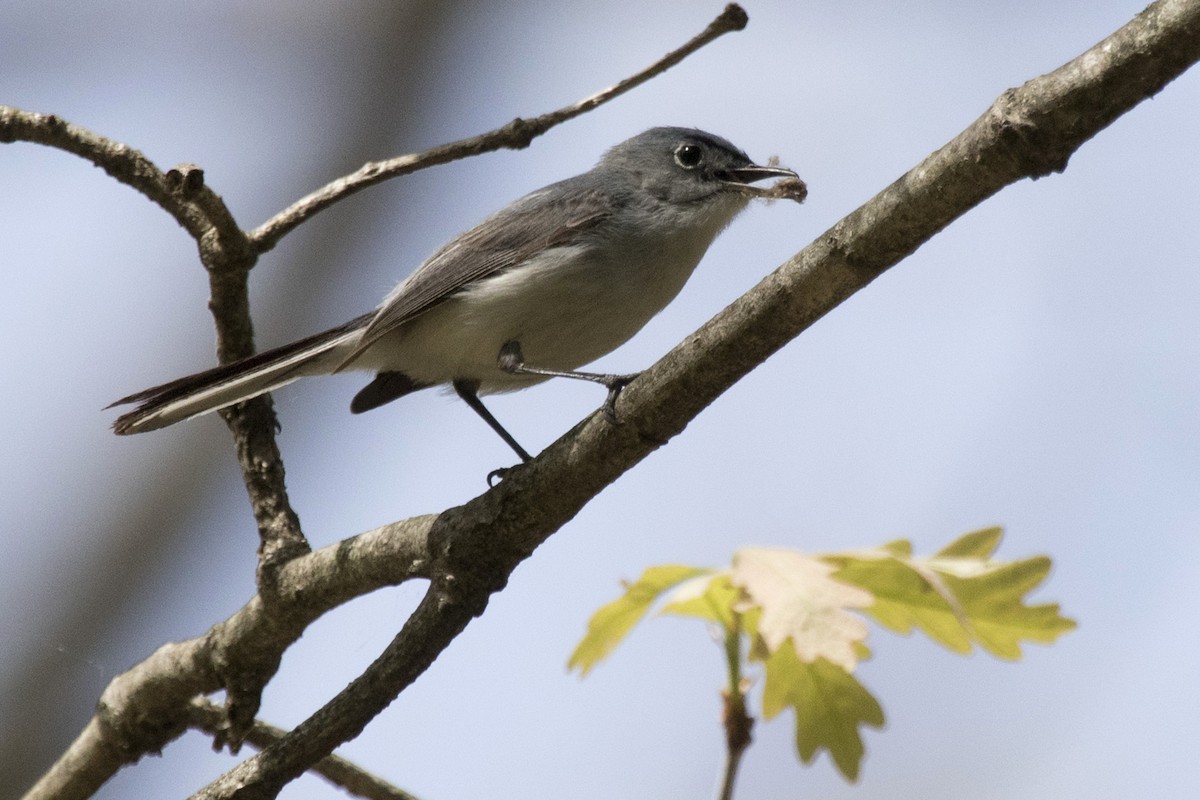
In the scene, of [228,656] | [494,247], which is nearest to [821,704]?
[228,656]

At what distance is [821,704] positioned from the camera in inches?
50.0

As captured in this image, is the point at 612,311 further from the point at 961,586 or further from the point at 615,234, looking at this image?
the point at 961,586

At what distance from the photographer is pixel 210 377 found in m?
3.00

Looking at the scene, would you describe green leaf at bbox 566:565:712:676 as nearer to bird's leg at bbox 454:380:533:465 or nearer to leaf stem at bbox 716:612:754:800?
leaf stem at bbox 716:612:754:800

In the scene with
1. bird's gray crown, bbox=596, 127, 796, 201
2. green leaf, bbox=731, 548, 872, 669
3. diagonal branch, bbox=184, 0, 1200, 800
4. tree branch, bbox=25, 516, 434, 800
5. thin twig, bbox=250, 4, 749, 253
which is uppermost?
bird's gray crown, bbox=596, 127, 796, 201

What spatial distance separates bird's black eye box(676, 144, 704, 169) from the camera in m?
3.94

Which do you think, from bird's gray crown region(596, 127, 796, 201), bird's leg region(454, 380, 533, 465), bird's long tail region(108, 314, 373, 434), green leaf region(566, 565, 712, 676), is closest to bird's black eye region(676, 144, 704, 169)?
bird's gray crown region(596, 127, 796, 201)

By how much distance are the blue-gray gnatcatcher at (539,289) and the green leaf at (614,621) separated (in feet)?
5.75

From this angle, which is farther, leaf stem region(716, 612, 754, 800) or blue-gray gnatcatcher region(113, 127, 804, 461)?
blue-gray gnatcatcher region(113, 127, 804, 461)

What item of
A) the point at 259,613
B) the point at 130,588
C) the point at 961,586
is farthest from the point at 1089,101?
the point at 130,588

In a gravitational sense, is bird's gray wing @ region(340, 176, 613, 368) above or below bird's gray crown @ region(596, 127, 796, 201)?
below

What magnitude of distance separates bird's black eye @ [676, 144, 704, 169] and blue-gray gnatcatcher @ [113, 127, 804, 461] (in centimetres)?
3

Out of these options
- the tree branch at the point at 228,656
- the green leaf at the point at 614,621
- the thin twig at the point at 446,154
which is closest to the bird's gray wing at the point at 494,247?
the thin twig at the point at 446,154

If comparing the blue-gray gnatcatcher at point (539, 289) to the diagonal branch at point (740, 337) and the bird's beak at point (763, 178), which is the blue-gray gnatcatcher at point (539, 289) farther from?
the diagonal branch at point (740, 337)
